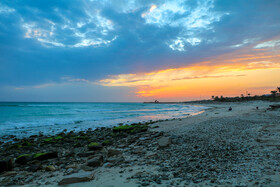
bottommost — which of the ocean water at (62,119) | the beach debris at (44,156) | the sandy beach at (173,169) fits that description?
the ocean water at (62,119)

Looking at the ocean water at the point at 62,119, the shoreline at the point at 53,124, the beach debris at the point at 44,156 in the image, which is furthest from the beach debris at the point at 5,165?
the ocean water at the point at 62,119

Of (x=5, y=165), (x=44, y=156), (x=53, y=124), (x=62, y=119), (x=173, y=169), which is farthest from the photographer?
(x=62, y=119)

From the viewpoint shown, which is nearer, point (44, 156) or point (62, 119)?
point (44, 156)

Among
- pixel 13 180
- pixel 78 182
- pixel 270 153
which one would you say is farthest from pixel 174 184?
pixel 13 180

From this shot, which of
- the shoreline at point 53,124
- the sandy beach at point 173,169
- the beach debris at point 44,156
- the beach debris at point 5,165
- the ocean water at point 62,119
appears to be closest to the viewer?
the sandy beach at point 173,169

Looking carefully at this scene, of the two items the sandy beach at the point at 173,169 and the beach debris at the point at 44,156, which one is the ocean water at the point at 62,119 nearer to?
the beach debris at the point at 44,156

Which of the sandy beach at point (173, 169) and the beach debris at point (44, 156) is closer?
the sandy beach at point (173, 169)

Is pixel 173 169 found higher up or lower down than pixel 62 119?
higher up

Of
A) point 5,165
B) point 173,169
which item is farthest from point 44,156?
point 173,169

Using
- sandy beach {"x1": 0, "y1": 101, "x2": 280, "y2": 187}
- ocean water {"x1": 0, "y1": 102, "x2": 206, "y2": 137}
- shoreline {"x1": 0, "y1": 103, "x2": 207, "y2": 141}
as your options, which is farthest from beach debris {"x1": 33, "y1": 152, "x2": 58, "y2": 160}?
ocean water {"x1": 0, "y1": 102, "x2": 206, "y2": 137}

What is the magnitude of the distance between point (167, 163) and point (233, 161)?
2.05 metres

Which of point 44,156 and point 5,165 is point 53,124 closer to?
point 44,156

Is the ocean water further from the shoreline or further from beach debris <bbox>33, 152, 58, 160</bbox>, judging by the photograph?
beach debris <bbox>33, 152, 58, 160</bbox>

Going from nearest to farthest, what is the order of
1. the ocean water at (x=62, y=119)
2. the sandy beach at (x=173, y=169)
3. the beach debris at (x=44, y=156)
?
the sandy beach at (x=173, y=169) → the beach debris at (x=44, y=156) → the ocean water at (x=62, y=119)
